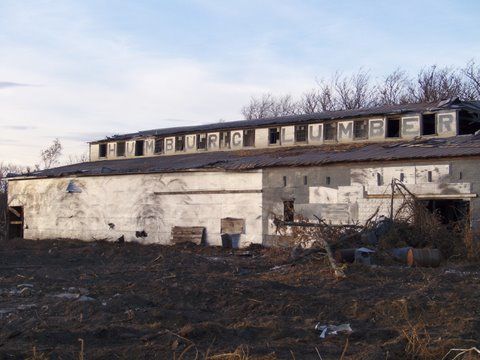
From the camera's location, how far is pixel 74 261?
739 inches

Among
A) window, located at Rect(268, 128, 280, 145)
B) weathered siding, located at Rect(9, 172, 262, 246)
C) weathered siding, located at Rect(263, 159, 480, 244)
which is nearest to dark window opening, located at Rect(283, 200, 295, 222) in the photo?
weathered siding, located at Rect(263, 159, 480, 244)

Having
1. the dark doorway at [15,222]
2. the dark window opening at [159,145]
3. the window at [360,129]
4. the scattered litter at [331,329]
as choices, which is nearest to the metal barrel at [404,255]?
the scattered litter at [331,329]

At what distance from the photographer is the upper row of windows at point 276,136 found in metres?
24.4

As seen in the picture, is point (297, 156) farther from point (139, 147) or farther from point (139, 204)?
point (139, 147)

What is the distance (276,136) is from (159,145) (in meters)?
7.10

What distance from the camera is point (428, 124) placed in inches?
952

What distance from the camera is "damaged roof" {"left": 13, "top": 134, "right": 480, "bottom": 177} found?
64.3 ft

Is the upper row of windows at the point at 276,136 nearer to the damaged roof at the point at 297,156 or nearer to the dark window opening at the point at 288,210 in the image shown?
the damaged roof at the point at 297,156

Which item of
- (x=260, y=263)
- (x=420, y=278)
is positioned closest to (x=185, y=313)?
(x=420, y=278)

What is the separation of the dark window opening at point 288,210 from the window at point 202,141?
29.0ft

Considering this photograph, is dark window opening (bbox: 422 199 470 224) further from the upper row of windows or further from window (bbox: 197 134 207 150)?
window (bbox: 197 134 207 150)

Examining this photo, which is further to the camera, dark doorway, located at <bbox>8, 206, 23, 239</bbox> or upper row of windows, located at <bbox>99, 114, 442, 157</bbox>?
dark doorway, located at <bbox>8, 206, 23, 239</bbox>

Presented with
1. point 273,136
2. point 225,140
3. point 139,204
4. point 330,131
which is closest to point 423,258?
point 330,131

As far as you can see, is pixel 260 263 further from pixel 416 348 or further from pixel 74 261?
pixel 416 348
